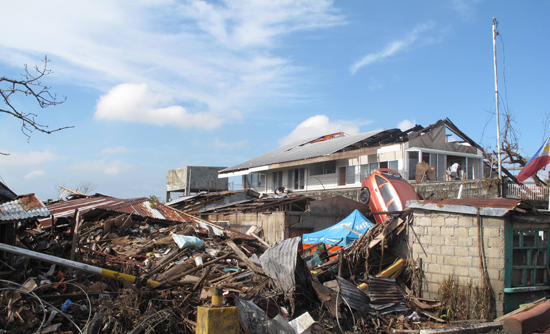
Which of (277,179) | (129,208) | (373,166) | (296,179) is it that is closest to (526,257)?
(129,208)

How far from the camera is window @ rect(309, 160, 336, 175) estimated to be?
24.4m

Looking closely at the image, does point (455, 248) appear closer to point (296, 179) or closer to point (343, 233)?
point (343, 233)

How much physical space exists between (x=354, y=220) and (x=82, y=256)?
816cm

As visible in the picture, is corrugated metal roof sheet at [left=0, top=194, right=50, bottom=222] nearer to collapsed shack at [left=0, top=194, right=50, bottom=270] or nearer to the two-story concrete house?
collapsed shack at [left=0, top=194, right=50, bottom=270]

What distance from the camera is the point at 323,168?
A: 82.2 feet

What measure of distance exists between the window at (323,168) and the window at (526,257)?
50.4 feet

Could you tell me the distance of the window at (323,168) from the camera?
24.4 metres

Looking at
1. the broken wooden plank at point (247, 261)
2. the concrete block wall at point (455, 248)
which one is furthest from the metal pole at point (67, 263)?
the concrete block wall at point (455, 248)

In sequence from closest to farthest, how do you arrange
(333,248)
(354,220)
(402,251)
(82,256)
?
(82,256) < (402,251) < (333,248) < (354,220)

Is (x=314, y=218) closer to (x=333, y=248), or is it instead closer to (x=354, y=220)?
(x=354, y=220)

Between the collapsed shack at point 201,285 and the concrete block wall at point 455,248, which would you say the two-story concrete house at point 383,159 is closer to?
the collapsed shack at point 201,285

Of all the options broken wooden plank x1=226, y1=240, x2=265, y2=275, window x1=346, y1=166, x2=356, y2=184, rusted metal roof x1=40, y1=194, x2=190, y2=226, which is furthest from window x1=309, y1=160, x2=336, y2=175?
broken wooden plank x1=226, y1=240, x2=265, y2=275

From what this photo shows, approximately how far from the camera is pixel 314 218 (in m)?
17.0

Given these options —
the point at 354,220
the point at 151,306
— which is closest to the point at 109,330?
the point at 151,306
